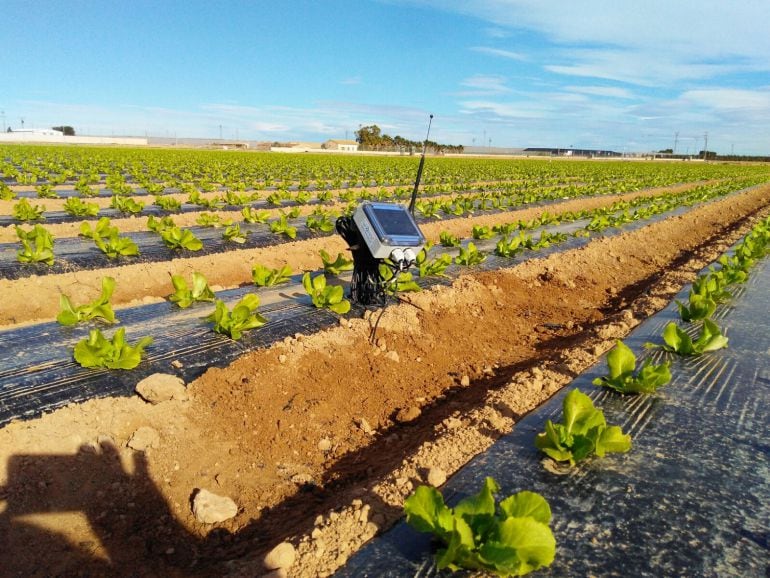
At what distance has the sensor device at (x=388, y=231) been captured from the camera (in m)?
4.30

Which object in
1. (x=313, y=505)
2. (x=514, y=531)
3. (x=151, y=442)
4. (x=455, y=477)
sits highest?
(x=514, y=531)

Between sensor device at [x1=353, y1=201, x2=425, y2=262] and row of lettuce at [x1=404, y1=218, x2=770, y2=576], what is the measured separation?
68.2 inches

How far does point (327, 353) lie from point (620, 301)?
17.5 feet

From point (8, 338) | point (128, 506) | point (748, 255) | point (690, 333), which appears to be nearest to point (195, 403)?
point (128, 506)

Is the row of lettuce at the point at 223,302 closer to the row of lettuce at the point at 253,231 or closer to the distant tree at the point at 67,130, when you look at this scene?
the row of lettuce at the point at 253,231

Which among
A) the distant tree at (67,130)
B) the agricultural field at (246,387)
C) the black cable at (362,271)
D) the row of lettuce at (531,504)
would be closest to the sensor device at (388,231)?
the black cable at (362,271)

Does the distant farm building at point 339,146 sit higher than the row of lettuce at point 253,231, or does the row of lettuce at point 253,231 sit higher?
the distant farm building at point 339,146

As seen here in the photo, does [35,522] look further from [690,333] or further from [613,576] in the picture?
[690,333]

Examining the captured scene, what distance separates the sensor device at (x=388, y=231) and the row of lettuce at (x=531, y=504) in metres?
1.73

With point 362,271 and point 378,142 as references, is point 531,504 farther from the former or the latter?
point 378,142

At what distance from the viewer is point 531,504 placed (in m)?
1.99

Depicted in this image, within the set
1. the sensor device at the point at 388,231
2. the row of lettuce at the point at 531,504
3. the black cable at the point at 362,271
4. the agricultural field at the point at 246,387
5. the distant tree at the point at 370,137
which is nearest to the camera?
the row of lettuce at the point at 531,504

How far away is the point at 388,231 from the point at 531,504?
2734mm

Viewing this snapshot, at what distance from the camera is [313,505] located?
128 inches
